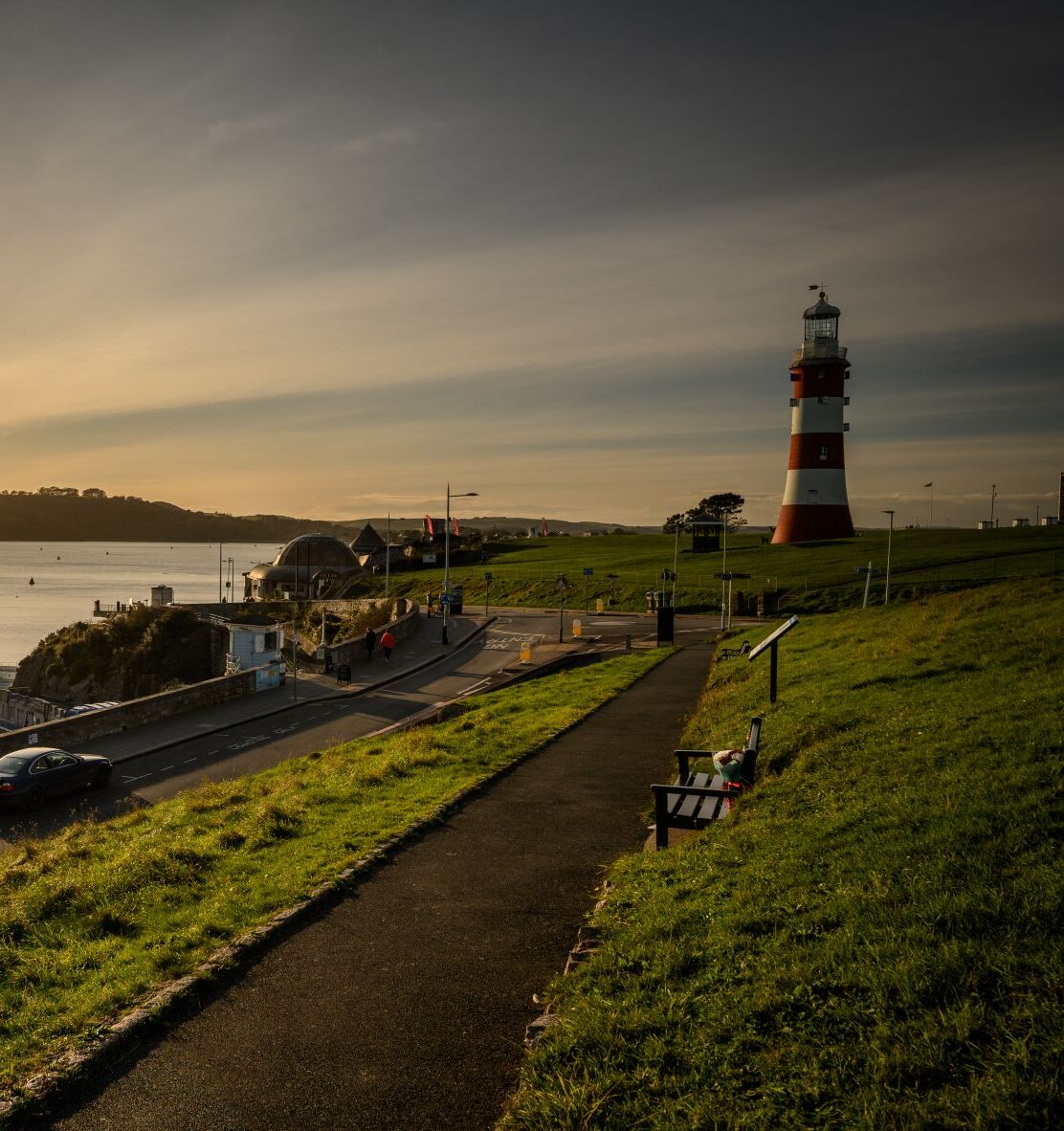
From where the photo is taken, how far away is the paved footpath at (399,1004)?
5344 millimetres

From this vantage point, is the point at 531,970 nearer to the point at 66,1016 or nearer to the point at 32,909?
the point at 66,1016

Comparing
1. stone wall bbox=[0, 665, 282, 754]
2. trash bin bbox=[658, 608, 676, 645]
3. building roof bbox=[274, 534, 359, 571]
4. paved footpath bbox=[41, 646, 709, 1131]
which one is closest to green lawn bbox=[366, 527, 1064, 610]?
building roof bbox=[274, 534, 359, 571]

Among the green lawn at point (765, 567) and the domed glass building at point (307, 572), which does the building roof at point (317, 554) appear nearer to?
the domed glass building at point (307, 572)

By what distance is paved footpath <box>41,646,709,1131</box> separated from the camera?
17.5 ft

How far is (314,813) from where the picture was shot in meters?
12.3

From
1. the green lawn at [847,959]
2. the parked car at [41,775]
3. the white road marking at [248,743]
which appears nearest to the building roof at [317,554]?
the white road marking at [248,743]

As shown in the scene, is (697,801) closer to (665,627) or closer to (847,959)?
(847,959)

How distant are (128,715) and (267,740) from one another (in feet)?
19.4

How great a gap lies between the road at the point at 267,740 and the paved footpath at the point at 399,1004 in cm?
1239

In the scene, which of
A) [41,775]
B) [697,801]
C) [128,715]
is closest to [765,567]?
[128,715]

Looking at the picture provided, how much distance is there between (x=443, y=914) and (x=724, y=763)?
3975 millimetres

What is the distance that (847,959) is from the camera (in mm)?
5555

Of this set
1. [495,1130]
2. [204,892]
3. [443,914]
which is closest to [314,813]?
[204,892]

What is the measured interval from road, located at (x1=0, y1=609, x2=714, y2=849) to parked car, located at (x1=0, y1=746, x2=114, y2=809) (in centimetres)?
35
